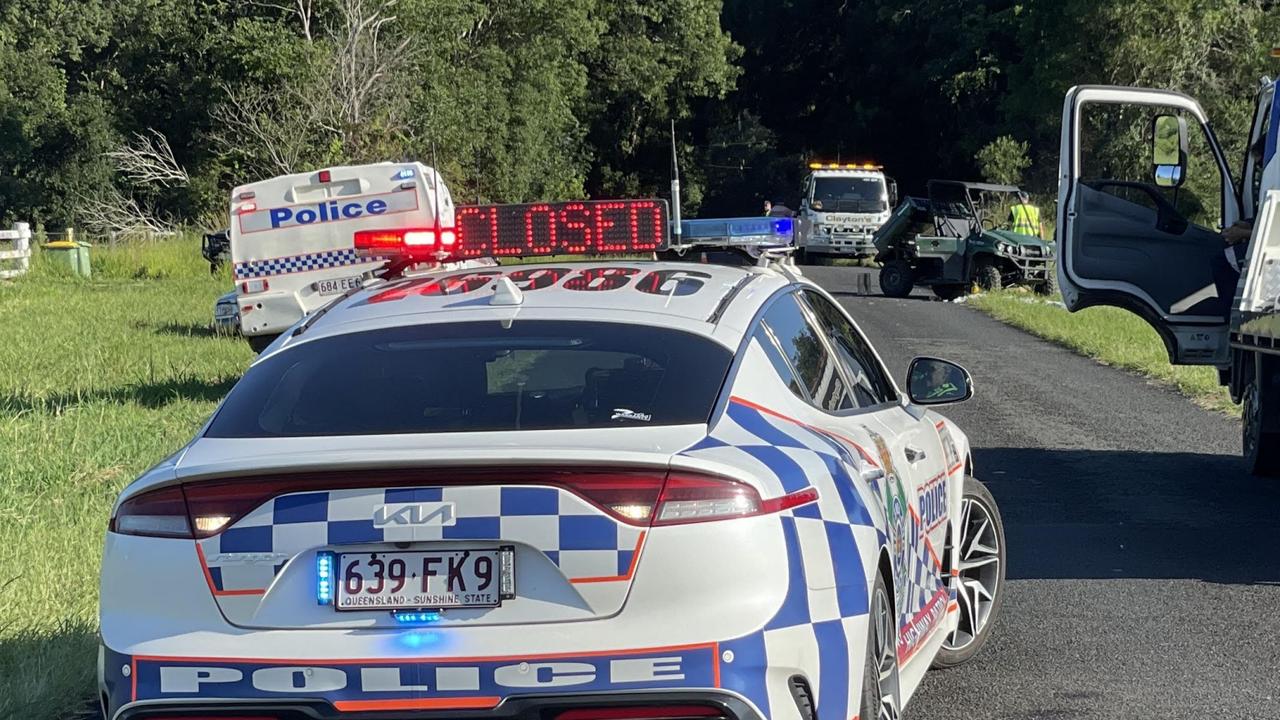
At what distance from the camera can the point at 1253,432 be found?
1065 cm

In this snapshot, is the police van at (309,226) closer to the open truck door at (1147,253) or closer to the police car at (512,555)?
the open truck door at (1147,253)

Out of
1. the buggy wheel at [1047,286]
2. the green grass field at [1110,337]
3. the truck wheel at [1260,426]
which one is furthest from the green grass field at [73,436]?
the buggy wheel at [1047,286]

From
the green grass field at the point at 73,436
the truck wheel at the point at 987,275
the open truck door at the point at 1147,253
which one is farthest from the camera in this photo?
the truck wheel at the point at 987,275

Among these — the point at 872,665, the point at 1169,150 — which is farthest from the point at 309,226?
the point at 872,665

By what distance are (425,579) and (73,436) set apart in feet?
28.0

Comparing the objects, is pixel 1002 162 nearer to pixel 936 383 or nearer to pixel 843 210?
pixel 843 210

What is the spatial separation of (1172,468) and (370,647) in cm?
855

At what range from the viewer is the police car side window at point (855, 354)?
221 inches

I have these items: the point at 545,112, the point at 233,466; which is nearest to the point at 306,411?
the point at 233,466

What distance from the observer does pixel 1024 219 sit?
32875mm

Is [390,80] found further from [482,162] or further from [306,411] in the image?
[306,411]

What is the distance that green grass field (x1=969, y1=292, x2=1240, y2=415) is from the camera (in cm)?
1599

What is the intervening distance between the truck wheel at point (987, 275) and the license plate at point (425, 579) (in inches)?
1122

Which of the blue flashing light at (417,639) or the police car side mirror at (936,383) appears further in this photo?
the police car side mirror at (936,383)
